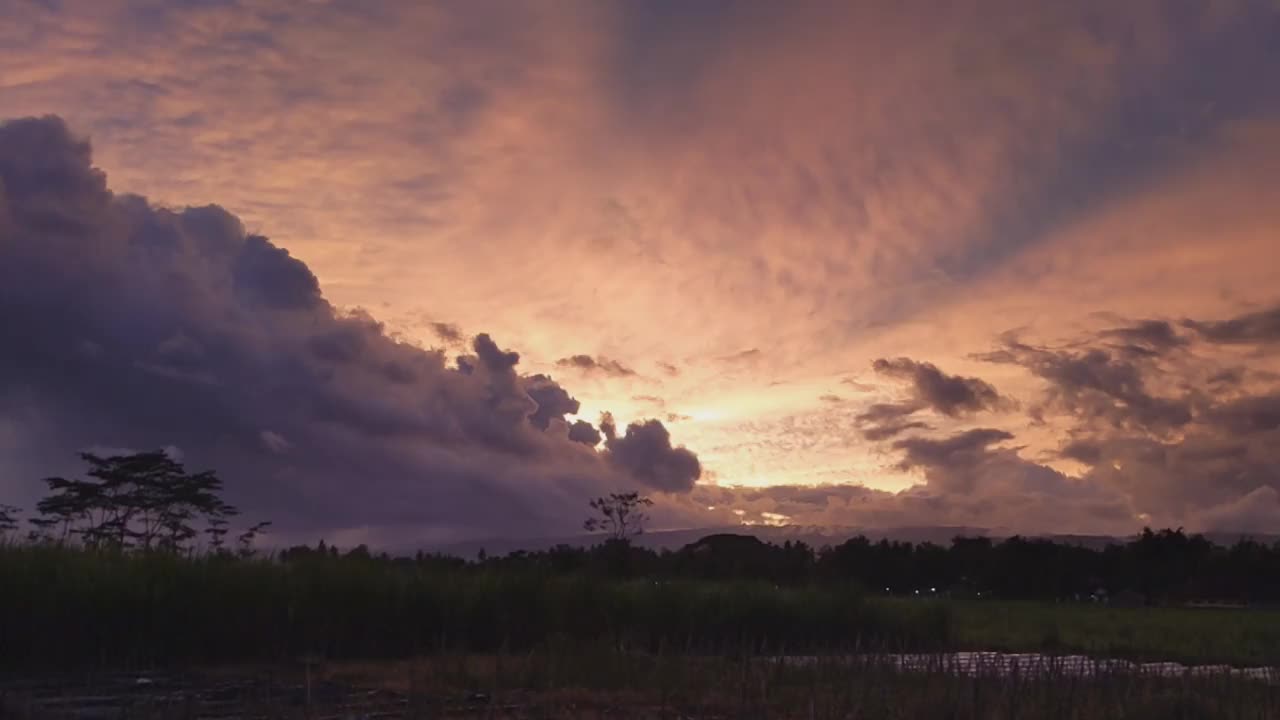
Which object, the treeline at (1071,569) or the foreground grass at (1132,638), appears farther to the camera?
the treeline at (1071,569)

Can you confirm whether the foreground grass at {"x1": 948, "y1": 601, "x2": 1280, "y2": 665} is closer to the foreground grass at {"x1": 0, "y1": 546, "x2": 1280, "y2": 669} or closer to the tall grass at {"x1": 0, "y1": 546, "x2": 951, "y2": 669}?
the foreground grass at {"x1": 0, "y1": 546, "x2": 1280, "y2": 669}

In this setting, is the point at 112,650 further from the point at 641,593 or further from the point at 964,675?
the point at 964,675

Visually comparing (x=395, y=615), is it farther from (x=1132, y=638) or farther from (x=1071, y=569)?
(x=1071, y=569)

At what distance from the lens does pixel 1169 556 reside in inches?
3590

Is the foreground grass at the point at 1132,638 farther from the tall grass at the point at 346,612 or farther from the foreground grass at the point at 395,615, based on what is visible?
the tall grass at the point at 346,612

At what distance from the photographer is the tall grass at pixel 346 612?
18.1 metres

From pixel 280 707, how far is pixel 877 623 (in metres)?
17.9

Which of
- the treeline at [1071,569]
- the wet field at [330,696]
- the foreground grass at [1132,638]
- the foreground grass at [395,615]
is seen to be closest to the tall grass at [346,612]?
the foreground grass at [395,615]

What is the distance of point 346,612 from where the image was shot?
68.1ft

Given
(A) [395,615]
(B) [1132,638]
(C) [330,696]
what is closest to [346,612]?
(A) [395,615]

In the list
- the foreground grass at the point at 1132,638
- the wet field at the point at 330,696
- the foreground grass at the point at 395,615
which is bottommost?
the foreground grass at the point at 1132,638

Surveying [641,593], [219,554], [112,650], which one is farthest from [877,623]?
[112,650]

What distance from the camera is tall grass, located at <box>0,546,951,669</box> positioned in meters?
18.1

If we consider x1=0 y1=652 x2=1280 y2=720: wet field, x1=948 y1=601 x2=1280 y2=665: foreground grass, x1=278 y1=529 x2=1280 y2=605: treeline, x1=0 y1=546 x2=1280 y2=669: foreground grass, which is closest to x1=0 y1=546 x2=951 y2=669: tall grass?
x1=0 y1=546 x2=1280 y2=669: foreground grass
